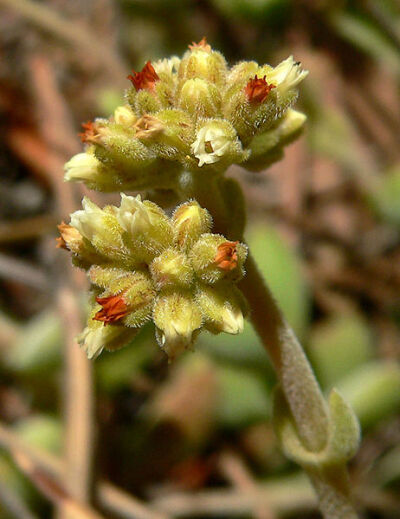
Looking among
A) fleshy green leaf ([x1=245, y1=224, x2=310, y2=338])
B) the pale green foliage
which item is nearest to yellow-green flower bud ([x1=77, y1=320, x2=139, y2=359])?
the pale green foliage

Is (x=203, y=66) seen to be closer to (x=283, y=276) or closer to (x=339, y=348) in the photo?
(x=283, y=276)

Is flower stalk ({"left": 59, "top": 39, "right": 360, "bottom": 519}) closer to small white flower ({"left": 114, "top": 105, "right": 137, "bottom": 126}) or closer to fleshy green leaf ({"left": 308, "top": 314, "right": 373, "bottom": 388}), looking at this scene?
small white flower ({"left": 114, "top": 105, "right": 137, "bottom": 126})

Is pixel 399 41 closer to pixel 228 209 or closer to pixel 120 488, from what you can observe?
pixel 228 209

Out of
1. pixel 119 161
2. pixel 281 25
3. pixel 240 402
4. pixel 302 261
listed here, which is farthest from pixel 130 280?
pixel 281 25

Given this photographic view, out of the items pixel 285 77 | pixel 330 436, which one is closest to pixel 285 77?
pixel 285 77

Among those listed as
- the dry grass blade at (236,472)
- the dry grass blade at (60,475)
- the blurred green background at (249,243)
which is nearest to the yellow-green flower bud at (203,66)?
the blurred green background at (249,243)

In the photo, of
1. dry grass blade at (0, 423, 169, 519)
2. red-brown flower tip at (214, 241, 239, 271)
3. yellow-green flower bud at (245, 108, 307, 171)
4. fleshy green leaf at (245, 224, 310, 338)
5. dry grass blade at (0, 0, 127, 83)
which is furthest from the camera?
dry grass blade at (0, 0, 127, 83)
